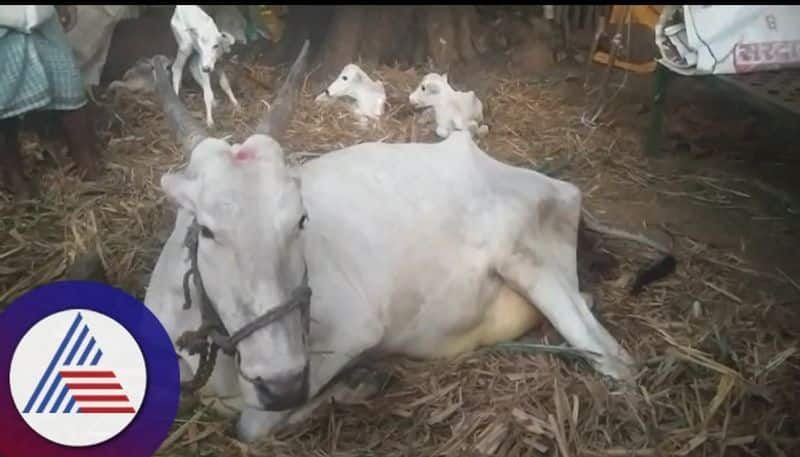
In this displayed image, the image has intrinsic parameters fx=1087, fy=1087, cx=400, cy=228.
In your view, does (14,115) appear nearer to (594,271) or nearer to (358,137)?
(358,137)

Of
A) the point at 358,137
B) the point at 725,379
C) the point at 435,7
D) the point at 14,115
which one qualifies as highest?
the point at 435,7

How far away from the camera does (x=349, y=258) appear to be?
7.06 ft

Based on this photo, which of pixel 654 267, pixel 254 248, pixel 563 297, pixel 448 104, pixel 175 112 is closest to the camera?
pixel 254 248

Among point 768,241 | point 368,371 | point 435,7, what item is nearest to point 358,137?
point 435,7

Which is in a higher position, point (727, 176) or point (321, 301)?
point (727, 176)

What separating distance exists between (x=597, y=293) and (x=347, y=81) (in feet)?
2.21

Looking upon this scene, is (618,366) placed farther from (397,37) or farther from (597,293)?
(397,37)

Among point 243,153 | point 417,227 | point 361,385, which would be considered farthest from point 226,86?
point 361,385

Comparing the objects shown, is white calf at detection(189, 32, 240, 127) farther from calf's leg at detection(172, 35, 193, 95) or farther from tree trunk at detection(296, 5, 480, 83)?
tree trunk at detection(296, 5, 480, 83)

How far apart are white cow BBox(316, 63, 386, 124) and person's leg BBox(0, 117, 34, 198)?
21.0 inches

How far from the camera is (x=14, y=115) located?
1886mm

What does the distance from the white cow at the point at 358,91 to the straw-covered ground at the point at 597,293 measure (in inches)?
1.0

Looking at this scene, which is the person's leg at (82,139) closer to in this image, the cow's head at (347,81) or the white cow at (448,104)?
the cow's head at (347,81)

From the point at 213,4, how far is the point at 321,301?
1.90 feet
